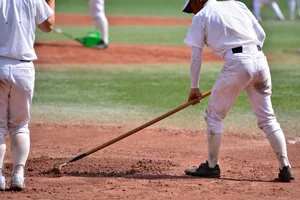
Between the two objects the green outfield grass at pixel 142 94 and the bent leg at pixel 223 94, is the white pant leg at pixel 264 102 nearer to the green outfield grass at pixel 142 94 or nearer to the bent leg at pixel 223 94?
the bent leg at pixel 223 94

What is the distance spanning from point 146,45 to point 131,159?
455 inches

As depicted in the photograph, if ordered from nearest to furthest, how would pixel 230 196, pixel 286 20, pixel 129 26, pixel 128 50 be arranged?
pixel 230 196 → pixel 128 50 → pixel 129 26 → pixel 286 20

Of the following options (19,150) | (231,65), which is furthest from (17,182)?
(231,65)

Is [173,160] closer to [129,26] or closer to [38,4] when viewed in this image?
[38,4]

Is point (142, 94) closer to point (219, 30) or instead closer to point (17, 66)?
point (219, 30)

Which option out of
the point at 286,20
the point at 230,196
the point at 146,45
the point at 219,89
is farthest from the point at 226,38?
the point at 286,20

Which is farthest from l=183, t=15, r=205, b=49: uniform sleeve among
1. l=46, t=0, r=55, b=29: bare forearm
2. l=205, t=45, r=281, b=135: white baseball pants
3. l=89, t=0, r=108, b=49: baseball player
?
l=89, t=0, r=108, b=49: baseball player

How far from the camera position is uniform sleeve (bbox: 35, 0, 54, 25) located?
21.9 ft

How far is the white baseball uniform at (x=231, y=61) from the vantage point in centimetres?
715

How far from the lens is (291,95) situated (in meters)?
12.7

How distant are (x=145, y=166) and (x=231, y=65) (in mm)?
1582

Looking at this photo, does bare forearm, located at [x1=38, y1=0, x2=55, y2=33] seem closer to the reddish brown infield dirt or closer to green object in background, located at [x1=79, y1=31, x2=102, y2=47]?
the reddish brown infield dirt

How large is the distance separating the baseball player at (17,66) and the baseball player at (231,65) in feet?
4.96

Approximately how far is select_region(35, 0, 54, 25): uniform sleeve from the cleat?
1439 mm
